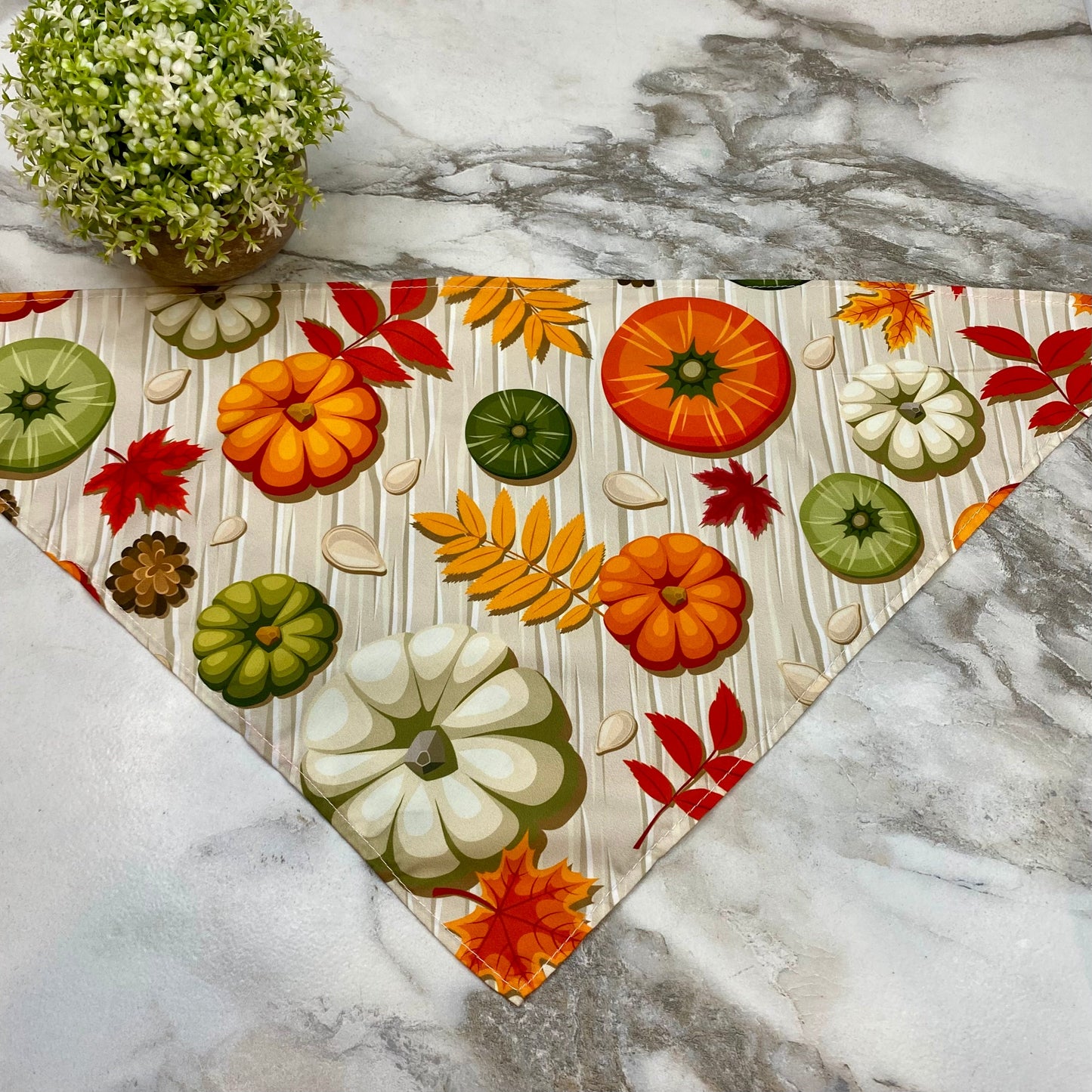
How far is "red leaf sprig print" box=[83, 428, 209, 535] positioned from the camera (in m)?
0.87

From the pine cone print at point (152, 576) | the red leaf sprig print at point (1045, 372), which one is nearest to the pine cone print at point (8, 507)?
the pine cone print at point (152, 576)

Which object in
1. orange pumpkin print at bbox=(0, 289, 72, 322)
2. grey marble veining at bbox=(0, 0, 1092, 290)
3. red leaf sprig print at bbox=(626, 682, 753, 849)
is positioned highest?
grey marble veining at bbox=(0, 0, 1092, 290)

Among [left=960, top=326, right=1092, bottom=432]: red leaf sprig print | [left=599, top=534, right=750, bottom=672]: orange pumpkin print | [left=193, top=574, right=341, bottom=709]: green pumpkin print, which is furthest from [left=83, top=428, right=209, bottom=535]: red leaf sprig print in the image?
[left=960, top=326, right=1092, bottom=432]: red leaf sprig print

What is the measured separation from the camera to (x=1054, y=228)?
1.04 metres

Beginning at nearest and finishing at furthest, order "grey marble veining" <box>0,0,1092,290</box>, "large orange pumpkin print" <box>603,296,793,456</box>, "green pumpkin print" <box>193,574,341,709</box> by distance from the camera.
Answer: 1. "green pumpkin print" <box>193,574,341,709</box>
2. "large orange pumpkin print" <box>603,296,793,456</box>
3. "grey marble veining" <box>0,0,1092,290</box>

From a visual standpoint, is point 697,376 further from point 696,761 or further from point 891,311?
point 696,761

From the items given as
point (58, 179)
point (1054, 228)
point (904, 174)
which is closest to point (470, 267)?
point (58, 179)

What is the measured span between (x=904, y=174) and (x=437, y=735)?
80 centimetres

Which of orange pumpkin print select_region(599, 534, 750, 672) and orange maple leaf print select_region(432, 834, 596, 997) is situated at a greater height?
orange pumpkin print select_region(599, 534, 750, 672)

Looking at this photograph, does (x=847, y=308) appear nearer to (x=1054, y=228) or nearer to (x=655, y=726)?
(x=1054, y=228)

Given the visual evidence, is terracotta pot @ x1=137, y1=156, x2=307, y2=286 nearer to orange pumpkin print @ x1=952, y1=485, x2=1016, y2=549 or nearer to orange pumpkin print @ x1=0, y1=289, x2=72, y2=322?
orange pumpkin print @ x1=0, y1=289, x2=72, y2=322

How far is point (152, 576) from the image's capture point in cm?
84

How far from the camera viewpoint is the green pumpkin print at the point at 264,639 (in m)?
0.80

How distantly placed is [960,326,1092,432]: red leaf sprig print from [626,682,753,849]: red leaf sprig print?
42 centimetres
